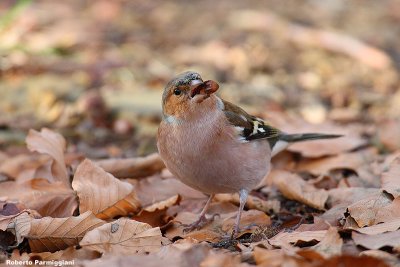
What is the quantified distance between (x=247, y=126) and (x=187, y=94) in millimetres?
560

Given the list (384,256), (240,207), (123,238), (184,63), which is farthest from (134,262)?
(184,63)

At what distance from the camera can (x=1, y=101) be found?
6711mm

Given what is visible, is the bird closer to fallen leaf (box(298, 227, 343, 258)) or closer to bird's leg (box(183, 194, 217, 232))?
bird's leg (box(183, 194, 217, 232))

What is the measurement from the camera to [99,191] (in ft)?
12.5

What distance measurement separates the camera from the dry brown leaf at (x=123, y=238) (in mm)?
3154

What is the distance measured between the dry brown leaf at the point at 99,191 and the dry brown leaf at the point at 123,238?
1.72ft

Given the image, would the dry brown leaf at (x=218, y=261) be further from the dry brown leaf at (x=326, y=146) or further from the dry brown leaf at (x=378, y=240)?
the dry brown leaf at (x=326, y=146)

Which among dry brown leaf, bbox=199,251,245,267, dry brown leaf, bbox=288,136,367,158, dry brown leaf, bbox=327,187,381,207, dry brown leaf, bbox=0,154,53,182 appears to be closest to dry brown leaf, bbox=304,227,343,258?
dry brown leaf, bbox=199,251,245,267

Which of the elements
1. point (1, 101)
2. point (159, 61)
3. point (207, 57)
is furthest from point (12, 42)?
point (207, 57)

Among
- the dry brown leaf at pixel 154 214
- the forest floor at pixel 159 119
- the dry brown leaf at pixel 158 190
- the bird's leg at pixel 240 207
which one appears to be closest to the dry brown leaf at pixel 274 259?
the forest floor at pixel 159 119

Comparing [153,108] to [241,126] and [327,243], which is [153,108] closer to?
[241,126]

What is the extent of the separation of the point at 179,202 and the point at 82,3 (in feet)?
20.5

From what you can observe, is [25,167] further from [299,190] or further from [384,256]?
[384,256]

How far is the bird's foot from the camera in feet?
12.7
